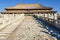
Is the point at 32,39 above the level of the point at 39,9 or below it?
above

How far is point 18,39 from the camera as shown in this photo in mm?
11000

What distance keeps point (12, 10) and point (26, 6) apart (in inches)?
268

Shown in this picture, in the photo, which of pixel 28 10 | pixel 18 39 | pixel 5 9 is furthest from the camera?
pixel 5 9

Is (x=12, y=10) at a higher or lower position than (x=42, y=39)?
lower

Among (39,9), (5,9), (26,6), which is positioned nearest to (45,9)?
(39,9)

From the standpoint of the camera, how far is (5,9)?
8988 centimetres

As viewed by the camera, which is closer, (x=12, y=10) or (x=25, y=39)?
(x=25, y=39)

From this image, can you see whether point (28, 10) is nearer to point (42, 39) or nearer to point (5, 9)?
point (5, 9)

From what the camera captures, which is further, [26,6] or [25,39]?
[26,6]

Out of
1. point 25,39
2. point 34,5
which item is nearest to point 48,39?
point 25,39

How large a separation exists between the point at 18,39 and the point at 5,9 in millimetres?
79764

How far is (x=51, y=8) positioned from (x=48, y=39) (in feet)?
248

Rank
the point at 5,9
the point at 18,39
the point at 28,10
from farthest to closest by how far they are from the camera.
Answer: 1. the point at 5,9
2. the point at 28,10
3. the point at 18,39

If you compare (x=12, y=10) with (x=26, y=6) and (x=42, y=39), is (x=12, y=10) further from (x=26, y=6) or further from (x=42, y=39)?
(x=42, y=39)
